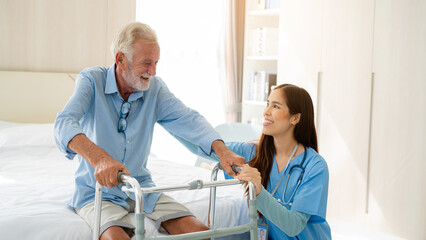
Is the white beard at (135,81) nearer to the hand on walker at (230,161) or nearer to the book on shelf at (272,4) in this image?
the hand on walker at (230,161)

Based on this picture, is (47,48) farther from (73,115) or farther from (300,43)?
(73,115)

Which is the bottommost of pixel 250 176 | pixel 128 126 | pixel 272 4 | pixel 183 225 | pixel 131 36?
pixel 183 225

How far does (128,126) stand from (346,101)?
7.07ft

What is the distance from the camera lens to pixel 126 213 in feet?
5.47

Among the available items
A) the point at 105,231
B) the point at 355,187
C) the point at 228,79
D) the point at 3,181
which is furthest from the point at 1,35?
the point at 355,187

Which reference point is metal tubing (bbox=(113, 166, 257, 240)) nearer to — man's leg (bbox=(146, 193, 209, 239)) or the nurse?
the nurse

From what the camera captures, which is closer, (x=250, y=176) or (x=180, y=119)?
(x=250, y=176)

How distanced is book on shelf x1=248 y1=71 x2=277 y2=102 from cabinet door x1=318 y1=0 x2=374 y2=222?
660 mm

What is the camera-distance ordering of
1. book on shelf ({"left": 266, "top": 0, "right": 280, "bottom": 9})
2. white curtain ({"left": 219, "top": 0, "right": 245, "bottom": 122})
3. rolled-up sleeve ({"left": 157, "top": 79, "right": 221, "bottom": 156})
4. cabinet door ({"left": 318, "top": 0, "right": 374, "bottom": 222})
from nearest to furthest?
rolled-up sleeve ({"left": 157, "top": 79, "right": 221, "bottom": 156}), cabinet door ({"left": 318, "top": 0, "right": 374, "bottom": 222}), book on shelf ({"left": 266, "top": 0, "right": 280, "bottom": 9}), white curtain ({"left": 219, "top": 0, "right": 245, "bottom": 122})

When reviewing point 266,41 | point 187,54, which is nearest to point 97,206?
point 187,54

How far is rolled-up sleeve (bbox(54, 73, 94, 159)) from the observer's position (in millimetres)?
1483

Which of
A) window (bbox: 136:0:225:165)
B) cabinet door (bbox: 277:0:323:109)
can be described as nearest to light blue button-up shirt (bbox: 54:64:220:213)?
cabinet door (bbox: 277:0:323:109)

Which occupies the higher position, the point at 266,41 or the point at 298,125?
the point at 266,41

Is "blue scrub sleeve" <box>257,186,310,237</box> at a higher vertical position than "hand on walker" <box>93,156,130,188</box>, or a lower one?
lower
